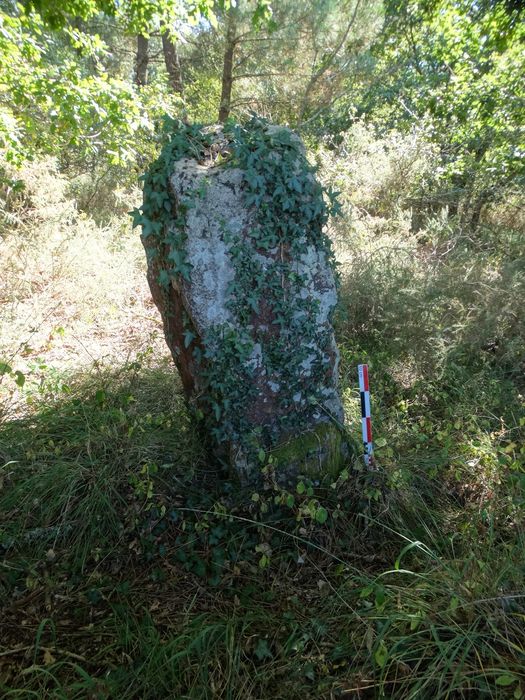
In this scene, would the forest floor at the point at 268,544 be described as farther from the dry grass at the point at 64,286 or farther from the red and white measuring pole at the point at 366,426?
the dry grass at the point at 64,286

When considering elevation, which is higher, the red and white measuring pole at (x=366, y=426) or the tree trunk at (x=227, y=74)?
the tree trunk at (x=227, y=74)

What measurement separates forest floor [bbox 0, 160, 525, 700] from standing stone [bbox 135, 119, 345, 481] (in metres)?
0.33

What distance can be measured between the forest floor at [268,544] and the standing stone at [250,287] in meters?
0.33

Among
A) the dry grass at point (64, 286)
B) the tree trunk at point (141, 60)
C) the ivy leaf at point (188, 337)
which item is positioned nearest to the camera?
the ivy leaf at point (188, 337)

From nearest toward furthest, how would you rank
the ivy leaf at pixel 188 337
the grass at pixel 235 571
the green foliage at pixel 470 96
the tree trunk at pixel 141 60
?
the grass at pixel 235 571, the ivy leaf at pixel 188 337, the green foliage at pixel 470 96, the tree trunk at pixel 141 60

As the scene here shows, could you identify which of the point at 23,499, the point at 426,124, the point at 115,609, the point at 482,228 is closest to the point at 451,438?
the point at 115,609

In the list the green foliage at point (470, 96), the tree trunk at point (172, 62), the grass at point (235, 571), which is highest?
the tree trunk at point (172, 62)

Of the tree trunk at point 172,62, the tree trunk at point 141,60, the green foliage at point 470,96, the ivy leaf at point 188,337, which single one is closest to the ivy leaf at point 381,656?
the ivy leaf at point 188,337

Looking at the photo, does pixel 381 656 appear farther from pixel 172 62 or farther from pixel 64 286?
pixel 172 62

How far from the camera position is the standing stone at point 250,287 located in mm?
2711

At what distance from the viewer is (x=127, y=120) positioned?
5.86m

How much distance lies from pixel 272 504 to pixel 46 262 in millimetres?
5087

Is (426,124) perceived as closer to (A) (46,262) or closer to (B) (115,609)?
(A) (46,262)

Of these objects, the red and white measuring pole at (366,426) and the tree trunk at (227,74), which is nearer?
the red and white measuring pole at (366,426)
